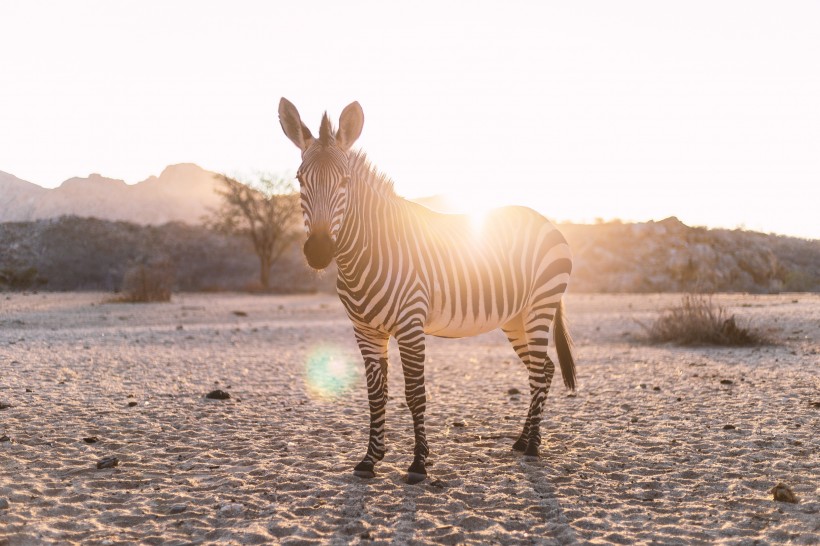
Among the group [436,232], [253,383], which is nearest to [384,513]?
[436,232]

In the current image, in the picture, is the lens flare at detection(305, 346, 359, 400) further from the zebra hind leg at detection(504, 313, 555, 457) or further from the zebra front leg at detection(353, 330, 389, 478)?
the zebra hind leg at detection(504, 313, 555, 457)

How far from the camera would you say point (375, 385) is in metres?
4.82

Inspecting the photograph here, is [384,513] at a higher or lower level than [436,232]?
lower

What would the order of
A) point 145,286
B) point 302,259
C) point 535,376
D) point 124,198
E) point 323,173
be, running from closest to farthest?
point 323,173
point 535,376
point 145,286
point 302,259
point 124,198

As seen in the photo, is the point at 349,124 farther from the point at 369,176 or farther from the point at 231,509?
the point at 231,509

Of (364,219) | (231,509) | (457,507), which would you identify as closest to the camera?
(231,509)

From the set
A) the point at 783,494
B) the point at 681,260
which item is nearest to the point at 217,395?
the point at 783,494

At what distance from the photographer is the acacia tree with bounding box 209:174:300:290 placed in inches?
1446

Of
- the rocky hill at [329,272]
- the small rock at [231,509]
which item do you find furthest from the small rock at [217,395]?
the rocky hill at [329,272]

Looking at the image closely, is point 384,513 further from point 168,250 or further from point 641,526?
point 168,250

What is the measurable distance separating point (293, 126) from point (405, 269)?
150cm

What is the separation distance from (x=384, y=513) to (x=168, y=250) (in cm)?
4060

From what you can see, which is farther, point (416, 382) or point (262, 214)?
point (262, 214)

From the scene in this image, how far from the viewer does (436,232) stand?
5082 millimetres
